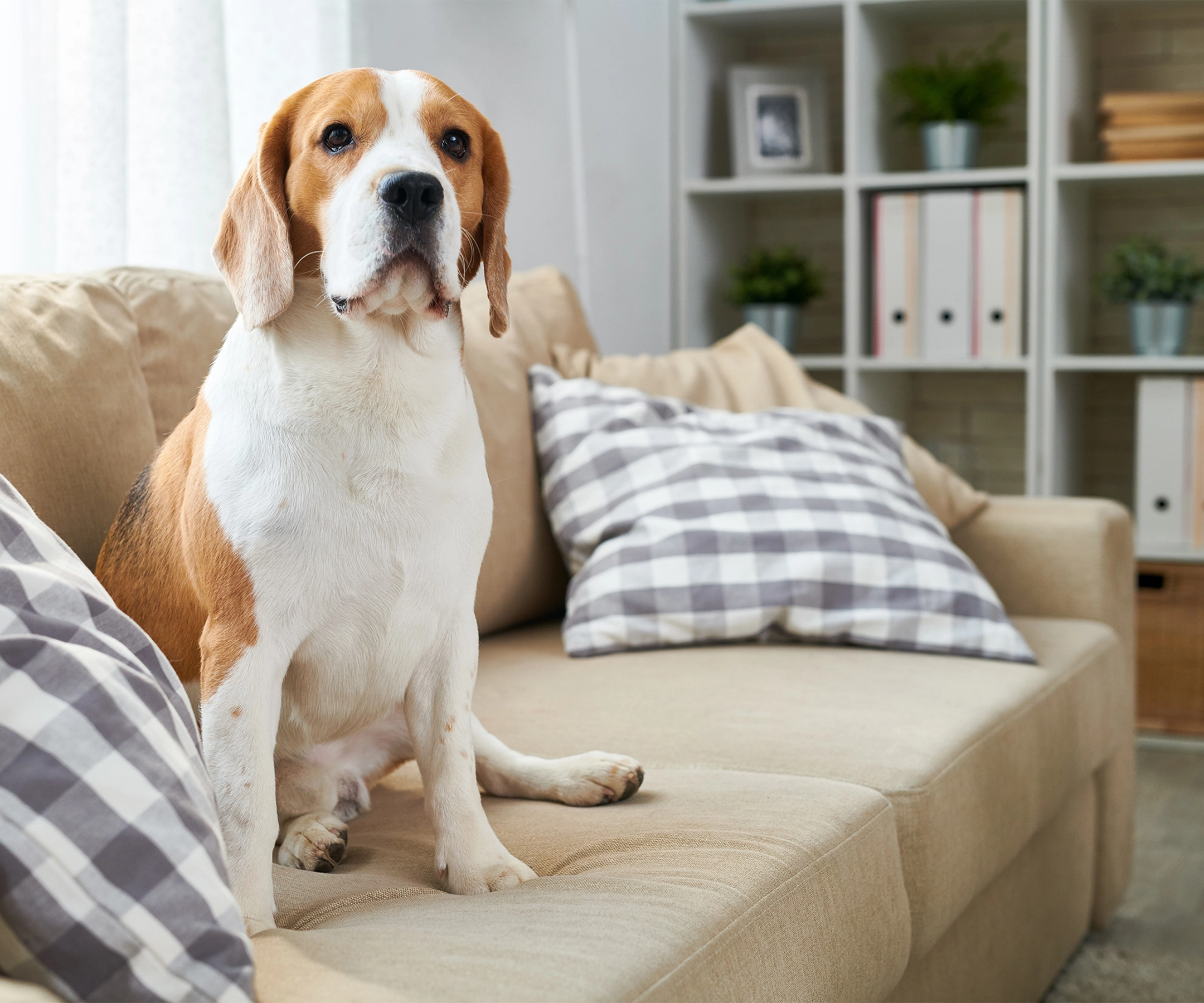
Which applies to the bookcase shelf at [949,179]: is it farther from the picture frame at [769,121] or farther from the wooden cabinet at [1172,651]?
the wooden cabinet at [1172,651]

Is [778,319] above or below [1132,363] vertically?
above

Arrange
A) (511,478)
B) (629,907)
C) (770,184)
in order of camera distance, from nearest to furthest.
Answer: (629,907)
(511,478)
(770,184)

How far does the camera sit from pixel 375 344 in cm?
96

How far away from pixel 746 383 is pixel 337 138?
4.04 feet

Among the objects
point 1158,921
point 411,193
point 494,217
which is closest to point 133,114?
point 494,217

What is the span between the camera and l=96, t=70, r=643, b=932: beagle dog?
35.9 inches

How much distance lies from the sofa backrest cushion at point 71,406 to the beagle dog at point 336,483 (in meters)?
0.23

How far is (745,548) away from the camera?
1.66 metres

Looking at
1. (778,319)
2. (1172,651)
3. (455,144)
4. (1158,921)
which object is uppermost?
(455,144)

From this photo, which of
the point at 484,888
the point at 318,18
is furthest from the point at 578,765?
the point at 318,18

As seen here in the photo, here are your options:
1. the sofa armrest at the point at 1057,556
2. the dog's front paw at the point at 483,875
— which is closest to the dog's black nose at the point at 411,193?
the dog's front paw at the point at 483,875

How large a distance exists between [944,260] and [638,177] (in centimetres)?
74

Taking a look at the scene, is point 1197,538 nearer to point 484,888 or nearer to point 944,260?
point 944,260

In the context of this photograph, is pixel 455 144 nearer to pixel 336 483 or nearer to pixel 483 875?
pixel 336 483
